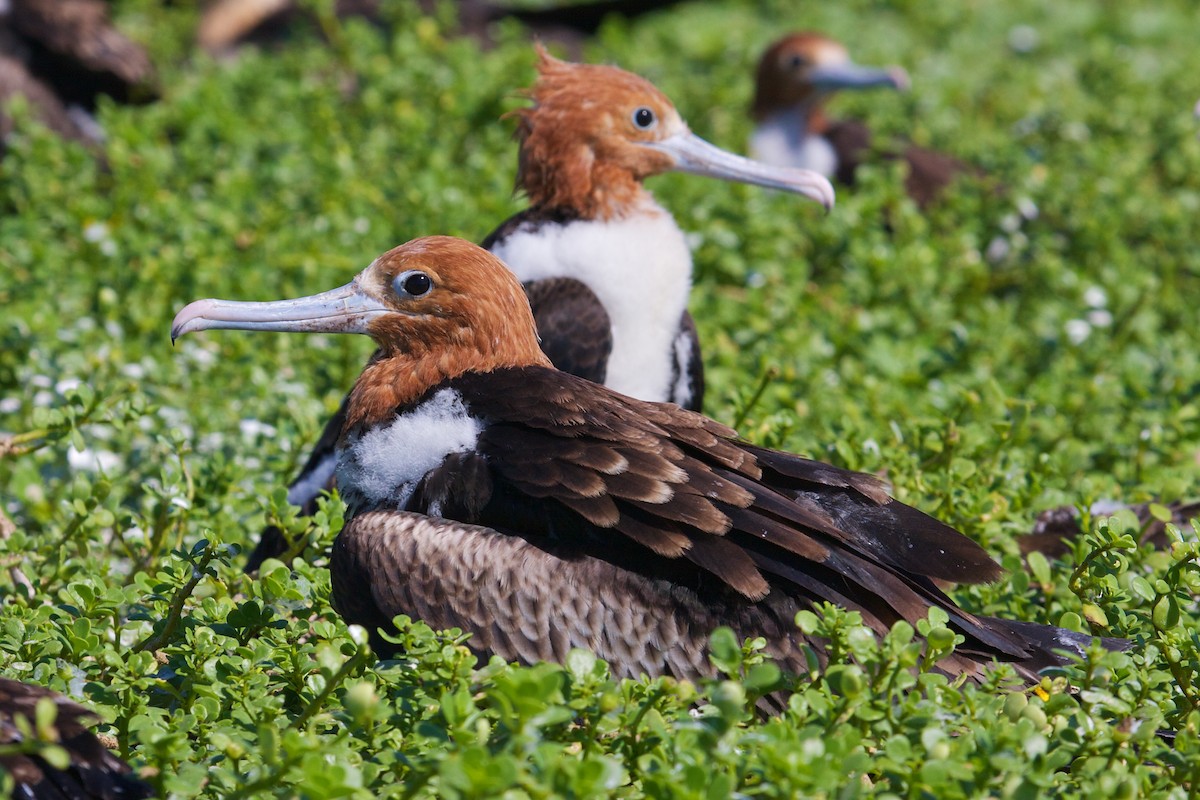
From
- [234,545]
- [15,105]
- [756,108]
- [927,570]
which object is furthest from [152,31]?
[927,570]

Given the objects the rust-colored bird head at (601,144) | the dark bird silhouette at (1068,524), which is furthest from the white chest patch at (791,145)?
the dark bird silhouette at (1068,524)

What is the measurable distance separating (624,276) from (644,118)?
0.63 meters

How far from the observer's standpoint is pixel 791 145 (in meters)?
7.88

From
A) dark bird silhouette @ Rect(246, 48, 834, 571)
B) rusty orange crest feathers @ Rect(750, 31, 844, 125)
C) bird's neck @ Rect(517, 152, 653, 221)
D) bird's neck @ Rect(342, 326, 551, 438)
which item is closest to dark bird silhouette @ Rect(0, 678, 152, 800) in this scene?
bird's neck @ Rect(342, 326, 551, 438)

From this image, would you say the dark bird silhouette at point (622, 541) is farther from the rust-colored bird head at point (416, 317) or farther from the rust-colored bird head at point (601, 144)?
the rust-colored bird head at point (601, 144)

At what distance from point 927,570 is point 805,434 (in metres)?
1.44

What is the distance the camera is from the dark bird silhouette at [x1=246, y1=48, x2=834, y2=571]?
14.7 feet

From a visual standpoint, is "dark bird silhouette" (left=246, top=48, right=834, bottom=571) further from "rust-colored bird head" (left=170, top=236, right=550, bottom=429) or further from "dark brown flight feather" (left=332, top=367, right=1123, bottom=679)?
"dark brown flight feather" (left=332, top=367, right=1123, bottom=679)

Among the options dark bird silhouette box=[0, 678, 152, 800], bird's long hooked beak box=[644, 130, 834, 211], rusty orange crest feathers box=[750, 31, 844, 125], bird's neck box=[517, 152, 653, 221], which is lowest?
dark bird silhouette box=[0, 678, 152, 800]

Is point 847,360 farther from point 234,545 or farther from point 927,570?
point 234,545

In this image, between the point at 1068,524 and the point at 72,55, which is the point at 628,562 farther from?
the point at 72,55

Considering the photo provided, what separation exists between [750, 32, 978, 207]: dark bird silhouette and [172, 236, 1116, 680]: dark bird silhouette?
4.53 metres

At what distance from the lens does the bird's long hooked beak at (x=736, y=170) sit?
4.89 meters

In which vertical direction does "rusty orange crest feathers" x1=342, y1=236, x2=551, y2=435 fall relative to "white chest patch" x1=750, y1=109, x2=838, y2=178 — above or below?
below
